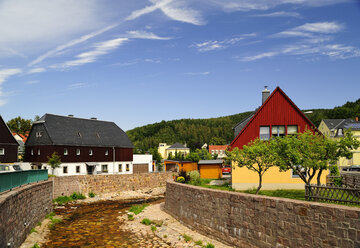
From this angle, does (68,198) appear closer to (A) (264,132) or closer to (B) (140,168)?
(A) (264,132)

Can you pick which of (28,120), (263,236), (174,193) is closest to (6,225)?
(263,236)

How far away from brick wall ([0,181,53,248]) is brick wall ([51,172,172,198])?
10.3m

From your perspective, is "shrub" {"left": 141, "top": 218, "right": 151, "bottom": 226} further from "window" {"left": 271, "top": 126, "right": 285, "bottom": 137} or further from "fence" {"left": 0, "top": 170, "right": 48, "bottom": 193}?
"window" {"left": 271, "top": 126, "right": 285, "bottom": 137}

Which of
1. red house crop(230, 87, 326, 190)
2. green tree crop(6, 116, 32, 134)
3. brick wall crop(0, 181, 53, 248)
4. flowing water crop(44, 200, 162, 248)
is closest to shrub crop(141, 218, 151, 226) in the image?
flowing water crop(44, 200, 162, 248)

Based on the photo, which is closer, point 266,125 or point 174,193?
point 174,193

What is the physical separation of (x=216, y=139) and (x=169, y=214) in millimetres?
145387

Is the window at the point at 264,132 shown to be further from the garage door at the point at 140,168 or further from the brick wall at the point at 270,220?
the garage door at the point at 140,168

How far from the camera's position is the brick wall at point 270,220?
8945 millimetres

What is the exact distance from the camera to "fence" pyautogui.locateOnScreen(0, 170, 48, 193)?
526 inches

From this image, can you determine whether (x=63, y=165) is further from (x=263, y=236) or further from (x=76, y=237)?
(x=263, y=236)

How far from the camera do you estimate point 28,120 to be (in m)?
68.2

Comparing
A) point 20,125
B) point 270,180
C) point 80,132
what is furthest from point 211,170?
point 20,125

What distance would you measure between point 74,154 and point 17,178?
27969 millimetres

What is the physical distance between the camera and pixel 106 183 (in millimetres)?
37469
